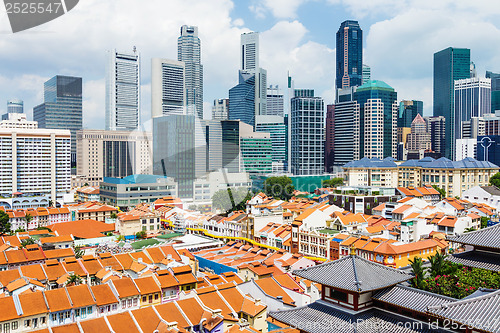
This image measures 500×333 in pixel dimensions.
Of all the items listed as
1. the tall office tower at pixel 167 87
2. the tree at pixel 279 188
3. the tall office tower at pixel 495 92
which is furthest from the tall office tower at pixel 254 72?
the tall office tower at pixel 495 92

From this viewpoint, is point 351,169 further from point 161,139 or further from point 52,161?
point 52,161

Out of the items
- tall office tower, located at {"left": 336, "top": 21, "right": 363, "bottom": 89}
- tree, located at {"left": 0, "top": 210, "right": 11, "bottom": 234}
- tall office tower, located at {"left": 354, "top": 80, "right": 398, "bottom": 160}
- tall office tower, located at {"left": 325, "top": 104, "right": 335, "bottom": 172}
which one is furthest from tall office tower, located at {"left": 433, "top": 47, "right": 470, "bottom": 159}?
tree, located at {"left": 0, "top": 210, "right": 11, "bottom": 234}

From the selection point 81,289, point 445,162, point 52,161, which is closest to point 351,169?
point 445,162

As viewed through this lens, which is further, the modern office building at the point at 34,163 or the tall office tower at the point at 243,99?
the tall office tower at the point at 243,99

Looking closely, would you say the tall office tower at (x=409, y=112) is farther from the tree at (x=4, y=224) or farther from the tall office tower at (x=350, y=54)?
the tree at (x=4, y=224)

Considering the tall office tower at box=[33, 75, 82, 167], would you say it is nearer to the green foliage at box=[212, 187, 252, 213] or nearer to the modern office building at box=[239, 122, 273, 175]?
the modern office building at box=[239, 122, 273, 175]

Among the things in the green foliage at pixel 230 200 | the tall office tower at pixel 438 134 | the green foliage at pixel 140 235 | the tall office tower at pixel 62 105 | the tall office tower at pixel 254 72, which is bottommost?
the green foliage at pixel 140 235

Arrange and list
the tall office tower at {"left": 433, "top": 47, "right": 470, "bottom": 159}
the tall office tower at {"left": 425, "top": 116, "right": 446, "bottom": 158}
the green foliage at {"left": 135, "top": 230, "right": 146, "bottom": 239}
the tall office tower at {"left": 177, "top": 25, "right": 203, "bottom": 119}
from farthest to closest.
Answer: the tall office tower at {"left": 177, "top": 25, "right": 203, "bottom": 119} → the tall office tower at {"left": 433, "top": 47, "right": 470, "bottom": 159} → the tall office tower at {"left": 425, "top": 116, "right": 446, "bottom": 158} → the green foliage at {"left": 135, "top": 230, "right": 146, "bottom": 239}
